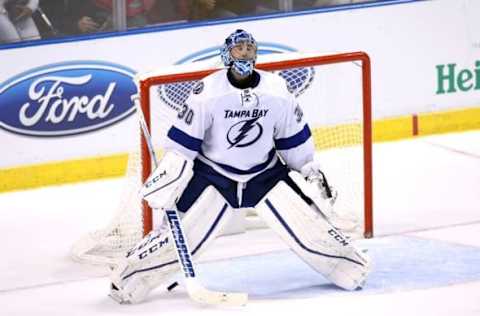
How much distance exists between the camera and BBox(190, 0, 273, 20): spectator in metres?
10.5

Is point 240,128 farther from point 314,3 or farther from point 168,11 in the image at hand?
point 314,3

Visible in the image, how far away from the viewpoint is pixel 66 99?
33.3 ft

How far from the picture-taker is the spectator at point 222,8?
10547 mm

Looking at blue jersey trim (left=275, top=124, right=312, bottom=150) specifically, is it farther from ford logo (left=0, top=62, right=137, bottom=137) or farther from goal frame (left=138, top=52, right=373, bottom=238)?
ford logo (left=0, top=62, right=137, bottom=137)

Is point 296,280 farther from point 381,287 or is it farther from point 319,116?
point 319,116

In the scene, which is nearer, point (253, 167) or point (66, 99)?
point (253, 167)

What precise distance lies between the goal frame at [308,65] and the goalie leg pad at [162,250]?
744mm

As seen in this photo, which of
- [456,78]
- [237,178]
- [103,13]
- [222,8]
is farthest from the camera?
[456,78]

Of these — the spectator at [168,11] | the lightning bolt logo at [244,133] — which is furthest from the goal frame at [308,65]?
the spectator at [168,11]

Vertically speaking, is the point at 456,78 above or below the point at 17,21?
below

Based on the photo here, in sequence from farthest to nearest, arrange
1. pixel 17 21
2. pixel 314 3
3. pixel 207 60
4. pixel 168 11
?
pixel 314 3 < pixel 168 11 < pixel 17 21 < pixel 207 60

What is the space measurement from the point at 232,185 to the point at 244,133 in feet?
0.84

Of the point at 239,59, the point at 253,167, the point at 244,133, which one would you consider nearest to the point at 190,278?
the point at 253,167

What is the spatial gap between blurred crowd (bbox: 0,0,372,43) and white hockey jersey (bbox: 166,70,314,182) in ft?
8.69
